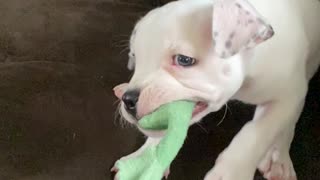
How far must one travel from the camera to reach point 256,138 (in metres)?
1.43

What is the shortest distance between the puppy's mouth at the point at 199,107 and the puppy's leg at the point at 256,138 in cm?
9

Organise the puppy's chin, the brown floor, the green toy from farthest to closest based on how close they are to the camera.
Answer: the brown floor
the puppy's chin
the green toy

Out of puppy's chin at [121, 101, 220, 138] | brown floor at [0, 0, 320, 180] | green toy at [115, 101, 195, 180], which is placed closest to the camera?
green toy at [115, 101, 195, 180]

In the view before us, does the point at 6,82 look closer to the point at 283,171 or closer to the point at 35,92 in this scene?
the point at 35,92

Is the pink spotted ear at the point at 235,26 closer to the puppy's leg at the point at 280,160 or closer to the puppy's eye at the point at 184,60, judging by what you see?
the puppy's eye at the point at 184,60

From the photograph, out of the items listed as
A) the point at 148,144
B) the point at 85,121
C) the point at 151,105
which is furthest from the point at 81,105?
the point at 151,105

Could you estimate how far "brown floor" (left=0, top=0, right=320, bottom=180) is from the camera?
1429mm

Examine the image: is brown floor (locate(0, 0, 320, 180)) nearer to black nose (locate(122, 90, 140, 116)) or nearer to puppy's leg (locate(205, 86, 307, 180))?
puppy's leg (locate(205, 86, 307, 180))

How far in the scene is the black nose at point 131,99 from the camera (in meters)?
1.30

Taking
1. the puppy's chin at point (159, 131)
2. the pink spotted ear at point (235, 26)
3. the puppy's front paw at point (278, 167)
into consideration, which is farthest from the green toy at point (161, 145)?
the puppy's front paw at point (278, 167)

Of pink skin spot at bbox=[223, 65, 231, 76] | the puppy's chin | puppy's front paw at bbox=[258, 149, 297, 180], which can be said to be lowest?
puppy's front paw at bbox=[258, 149, 297, 180]

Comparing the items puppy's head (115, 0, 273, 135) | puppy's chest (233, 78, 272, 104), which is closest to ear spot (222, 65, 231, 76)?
puppy's head (115, 0, 273, 135)

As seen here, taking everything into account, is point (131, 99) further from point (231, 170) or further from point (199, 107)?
point (231, 170)

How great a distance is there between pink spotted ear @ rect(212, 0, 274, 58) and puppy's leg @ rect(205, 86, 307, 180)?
0.72 feet
